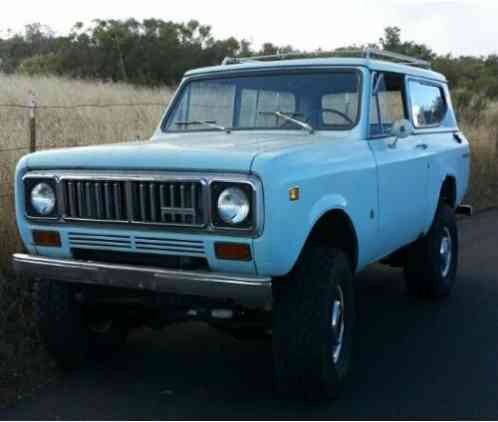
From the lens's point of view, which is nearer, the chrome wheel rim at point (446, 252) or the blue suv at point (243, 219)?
the blue suv at point (243, 219)

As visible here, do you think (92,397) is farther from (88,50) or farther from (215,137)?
(88,50)

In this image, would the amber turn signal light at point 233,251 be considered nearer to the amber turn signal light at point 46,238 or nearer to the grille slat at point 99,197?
the grille slat at point 99,197

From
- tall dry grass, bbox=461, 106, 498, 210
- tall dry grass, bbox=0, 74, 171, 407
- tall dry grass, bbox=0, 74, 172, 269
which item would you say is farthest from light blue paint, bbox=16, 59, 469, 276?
tall dry grass, bbox=461, 106, 498, 210

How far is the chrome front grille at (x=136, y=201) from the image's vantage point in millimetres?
3453

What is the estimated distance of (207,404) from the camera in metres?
3.83

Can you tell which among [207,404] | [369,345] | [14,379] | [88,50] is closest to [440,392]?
[369,345]

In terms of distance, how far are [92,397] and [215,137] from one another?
5.79ft

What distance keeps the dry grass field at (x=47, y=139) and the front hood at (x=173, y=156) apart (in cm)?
124

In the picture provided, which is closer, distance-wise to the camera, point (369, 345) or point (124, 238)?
point (124, 238)

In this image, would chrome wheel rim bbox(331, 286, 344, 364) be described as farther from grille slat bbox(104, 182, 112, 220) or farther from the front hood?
grille slat bbox(104, 182, 112, 220)

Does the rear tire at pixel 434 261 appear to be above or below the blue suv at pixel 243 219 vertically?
below

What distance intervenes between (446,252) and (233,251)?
3273 mm

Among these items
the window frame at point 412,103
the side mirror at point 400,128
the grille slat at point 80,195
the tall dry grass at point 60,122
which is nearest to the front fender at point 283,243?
the grille slat at point 80,195

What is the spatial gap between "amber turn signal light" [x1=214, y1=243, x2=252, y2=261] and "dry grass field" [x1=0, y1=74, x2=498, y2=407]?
1.52 meters
